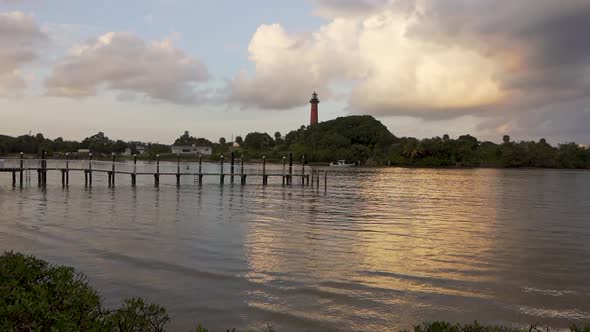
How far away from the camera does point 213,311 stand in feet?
31.2

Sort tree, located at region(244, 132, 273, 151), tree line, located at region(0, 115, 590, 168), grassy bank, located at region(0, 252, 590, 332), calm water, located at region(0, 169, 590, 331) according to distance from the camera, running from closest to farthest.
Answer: grassy bank, located at region(0, 252, 590, 332) → calm water, located at region(0, 169, 590, 331) → tree line, located at region(0, 115, 590, 168) → tree, located at region(244, 132, 273, 151)

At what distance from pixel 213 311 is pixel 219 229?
409 inches

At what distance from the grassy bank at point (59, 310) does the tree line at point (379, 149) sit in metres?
131

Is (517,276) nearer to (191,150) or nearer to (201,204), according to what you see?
(201,204)

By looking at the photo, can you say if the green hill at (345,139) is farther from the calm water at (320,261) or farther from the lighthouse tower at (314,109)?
the calm water at (320,261)

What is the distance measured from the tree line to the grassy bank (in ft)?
430

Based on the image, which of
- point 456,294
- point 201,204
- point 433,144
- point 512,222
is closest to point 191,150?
point 433,144

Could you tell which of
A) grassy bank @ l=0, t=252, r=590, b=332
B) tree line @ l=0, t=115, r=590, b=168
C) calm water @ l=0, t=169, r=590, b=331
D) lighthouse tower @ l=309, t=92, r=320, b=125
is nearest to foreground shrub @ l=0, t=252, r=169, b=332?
grassy bank @ l=0, t=252, r=590, b=332

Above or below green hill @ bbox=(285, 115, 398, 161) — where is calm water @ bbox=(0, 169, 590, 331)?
below

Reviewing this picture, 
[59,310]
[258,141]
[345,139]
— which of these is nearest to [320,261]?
[59,310]

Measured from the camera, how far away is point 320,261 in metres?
13.9

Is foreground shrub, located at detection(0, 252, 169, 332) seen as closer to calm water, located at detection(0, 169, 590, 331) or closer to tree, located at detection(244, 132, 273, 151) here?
calm water, located at detection(0, 169, 590, 331)

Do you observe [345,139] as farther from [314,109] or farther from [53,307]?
[53,307]

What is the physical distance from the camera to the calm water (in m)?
9.71
